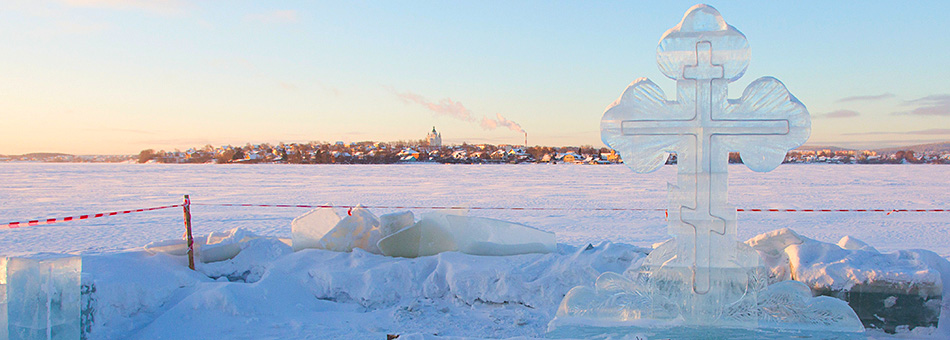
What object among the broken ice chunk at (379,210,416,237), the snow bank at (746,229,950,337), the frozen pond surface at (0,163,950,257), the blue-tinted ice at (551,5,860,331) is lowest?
the frozen pond surface at (0,163,950,257)

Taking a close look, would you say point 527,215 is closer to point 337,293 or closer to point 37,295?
point 337,293

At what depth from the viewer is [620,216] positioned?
1245cm

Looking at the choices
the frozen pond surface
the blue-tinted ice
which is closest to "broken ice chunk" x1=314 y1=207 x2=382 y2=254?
the frozen pond surface

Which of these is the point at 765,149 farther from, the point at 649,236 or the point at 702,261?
the point at 649,236

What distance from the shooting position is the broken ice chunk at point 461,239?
6.52m

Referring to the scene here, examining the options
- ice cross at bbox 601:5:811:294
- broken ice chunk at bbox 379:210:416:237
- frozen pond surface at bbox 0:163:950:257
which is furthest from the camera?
frozen pond surface at bbox 0:163:950:257

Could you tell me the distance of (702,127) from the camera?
3061 millimetres

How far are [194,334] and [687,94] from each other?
392 cm

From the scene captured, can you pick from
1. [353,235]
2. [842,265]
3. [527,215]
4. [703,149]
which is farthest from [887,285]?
[527,215]

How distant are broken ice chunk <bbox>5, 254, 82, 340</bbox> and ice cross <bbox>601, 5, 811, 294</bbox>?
297 cm

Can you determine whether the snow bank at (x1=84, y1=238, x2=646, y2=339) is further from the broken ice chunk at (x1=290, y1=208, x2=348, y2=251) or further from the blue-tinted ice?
the blue-tinted ice

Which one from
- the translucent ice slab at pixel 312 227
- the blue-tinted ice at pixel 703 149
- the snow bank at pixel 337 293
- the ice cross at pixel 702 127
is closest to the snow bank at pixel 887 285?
the blue-tinted ice at pixel 703 149

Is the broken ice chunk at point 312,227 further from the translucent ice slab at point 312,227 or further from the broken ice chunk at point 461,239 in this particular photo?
the broken ice chunk at point 461,239

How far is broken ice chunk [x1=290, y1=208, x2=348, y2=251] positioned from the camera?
688cm
